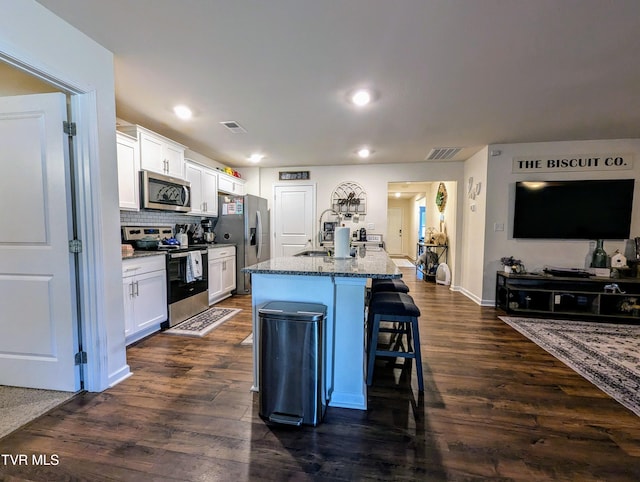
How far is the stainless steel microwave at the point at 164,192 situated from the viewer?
307 cm

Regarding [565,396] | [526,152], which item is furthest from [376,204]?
[565,396]

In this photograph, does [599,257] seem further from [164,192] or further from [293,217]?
[164,192]

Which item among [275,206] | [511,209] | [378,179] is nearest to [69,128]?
[275,206]

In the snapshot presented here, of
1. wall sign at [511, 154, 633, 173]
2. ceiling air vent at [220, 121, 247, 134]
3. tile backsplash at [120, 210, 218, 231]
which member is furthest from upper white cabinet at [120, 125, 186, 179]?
wall sign at [511, 154, 633, 173]

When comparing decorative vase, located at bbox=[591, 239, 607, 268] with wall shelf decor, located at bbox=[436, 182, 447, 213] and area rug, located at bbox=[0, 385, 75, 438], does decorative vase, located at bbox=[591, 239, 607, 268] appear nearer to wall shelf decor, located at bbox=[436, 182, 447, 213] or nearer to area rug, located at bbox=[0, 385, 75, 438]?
wall shelf decor, located at bbox=[436, 182, 447, 213]

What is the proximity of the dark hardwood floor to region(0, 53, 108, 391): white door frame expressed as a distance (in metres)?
0.25

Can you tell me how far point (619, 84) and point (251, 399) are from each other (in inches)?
153

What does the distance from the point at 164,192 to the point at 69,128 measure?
1.56 meters

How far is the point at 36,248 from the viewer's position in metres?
1.89

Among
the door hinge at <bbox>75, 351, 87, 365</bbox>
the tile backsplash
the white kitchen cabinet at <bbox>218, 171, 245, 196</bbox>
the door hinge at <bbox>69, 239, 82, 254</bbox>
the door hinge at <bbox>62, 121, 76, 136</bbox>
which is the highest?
the white kitchen cabinet at <bbox>218, 171, 245, 196</bbox>

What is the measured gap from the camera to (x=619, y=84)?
7.73ft

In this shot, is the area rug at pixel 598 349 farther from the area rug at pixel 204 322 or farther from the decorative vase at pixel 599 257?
the area rug at pixel 204 322

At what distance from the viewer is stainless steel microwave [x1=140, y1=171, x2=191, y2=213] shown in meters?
3.07

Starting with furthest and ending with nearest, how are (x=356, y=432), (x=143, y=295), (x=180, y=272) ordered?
(x=180, y=272) → (x=143, y=295) → (x=356, y=432)
